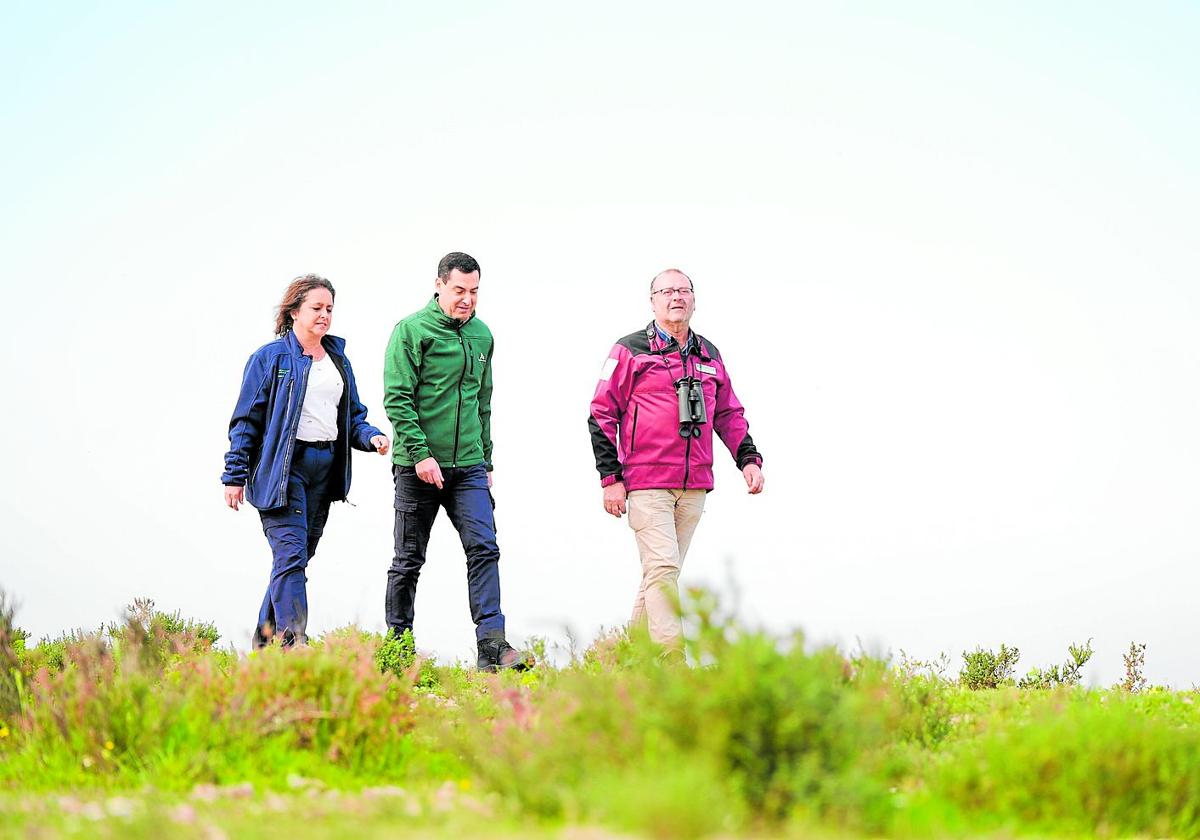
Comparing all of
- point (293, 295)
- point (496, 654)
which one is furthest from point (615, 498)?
point (293, 295)

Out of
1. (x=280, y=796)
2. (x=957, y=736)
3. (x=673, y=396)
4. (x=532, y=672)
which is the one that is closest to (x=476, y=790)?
(x=280, y=796)

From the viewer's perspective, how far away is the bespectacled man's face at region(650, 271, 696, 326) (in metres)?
9.65

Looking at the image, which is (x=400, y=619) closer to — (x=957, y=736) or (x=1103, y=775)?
(x=957, y=736)

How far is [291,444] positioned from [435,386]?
4.38ft

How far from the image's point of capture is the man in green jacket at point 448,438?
10234 millimetres

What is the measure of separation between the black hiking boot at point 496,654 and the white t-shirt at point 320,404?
2.17 m

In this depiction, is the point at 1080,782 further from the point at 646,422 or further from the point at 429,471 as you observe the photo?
the point at 429,471

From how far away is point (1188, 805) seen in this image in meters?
5.74

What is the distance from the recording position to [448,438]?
34.1 ft

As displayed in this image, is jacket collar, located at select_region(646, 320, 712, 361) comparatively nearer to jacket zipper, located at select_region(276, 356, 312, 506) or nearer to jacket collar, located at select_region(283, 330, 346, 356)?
jacket collar, located at select_region(283, 330, 346, 356)

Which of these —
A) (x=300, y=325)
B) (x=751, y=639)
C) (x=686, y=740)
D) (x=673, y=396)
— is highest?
(x=300, y=325)

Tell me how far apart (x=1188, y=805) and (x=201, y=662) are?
543cm

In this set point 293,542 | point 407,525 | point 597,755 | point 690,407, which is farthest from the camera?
point 407,525

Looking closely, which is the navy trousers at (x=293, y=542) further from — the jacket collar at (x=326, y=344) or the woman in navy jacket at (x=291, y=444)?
the jacket collar at (x=326, y=344)
